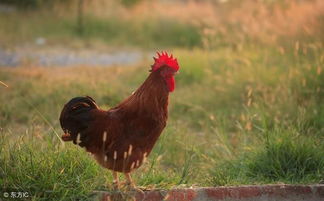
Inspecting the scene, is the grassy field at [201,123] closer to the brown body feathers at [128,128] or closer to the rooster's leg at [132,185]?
the rooster's leg at [132,185]

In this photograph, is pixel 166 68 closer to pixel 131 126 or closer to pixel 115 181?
pixel 131 126

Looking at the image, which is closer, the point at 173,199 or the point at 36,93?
the point at 173,199

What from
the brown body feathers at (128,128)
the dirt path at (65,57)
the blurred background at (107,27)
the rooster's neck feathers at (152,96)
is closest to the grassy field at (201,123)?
the brown body feathers at (128,128)

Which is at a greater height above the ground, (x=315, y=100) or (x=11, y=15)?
(x=11, y=15)

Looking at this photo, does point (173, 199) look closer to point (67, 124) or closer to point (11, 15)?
point (67, 124)

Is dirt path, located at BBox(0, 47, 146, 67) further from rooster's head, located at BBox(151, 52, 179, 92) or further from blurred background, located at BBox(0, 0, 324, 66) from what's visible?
rooster's head, located at BBox(151, 52, 179, 92)

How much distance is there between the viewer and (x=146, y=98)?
399 centimetres

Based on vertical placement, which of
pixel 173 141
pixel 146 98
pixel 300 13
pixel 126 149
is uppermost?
pixel 300 13

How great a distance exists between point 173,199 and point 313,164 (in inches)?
61.1

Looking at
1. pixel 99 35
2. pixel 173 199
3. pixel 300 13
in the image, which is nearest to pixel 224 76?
pixel 300 13

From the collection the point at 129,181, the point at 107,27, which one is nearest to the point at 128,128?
the point at 129,181

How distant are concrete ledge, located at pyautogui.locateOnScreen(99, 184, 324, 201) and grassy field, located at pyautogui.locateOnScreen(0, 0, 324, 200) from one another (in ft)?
0.64

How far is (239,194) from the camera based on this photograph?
14.0 ft

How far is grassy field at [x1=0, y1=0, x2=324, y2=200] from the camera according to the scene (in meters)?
4.23
